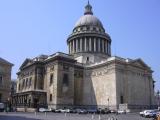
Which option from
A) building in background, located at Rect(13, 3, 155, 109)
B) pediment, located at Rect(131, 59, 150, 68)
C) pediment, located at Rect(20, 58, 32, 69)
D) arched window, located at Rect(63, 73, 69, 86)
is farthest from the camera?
pediment, located at Rect(20, 58, 32, 69)

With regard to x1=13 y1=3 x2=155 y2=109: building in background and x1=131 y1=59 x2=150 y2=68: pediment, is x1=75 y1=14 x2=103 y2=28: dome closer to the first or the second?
x1=13 y1=3 x2=155 y2=109: building in background

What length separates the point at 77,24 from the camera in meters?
89.9

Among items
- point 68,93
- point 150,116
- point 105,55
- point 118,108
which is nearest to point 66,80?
point 68,93

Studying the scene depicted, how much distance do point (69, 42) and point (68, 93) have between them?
25364mm

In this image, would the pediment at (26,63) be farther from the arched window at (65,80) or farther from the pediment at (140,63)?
the pediment at (140,63)

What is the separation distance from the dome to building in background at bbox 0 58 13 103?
35914 mm

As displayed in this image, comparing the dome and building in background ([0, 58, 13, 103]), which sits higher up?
the dome

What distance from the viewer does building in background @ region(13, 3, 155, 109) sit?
64.7 m

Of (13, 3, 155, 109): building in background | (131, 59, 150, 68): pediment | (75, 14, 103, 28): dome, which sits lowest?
(13, 3, 155, 109): building in background

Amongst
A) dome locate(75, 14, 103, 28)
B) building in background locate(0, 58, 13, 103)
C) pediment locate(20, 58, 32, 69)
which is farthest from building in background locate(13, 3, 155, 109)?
dome locate(75, 14, 103, 28)

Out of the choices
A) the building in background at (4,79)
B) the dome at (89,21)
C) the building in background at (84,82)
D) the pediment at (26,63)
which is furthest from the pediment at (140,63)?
the building in background at (4,79)

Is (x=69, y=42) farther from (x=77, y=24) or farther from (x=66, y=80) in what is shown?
(x=66, y=80)

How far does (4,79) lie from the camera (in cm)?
5838

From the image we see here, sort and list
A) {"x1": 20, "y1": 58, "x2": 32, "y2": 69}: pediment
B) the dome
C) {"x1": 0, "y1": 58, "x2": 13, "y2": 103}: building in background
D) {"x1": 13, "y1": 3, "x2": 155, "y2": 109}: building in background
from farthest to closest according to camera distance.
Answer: the dome < {"x1": 20, "y1": 58, "x2": 32, "y2": 69}: pediment < {"x1": 13, "y1": 3, "x2": 155, "y2": 109}: building in background < {"x1": 0, "y1": 58, "x2": 13, "y2": 103}: building in background
